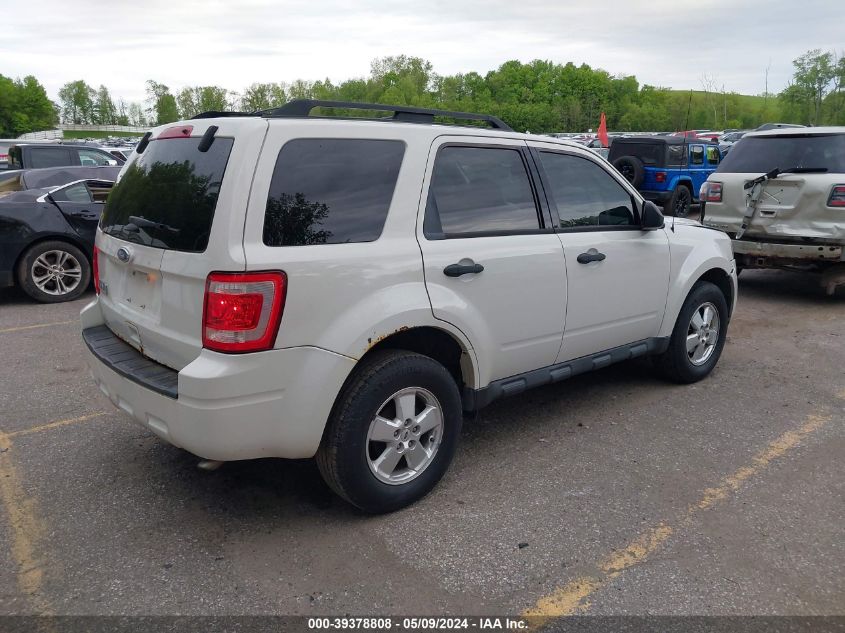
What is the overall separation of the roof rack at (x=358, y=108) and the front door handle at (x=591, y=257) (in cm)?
84

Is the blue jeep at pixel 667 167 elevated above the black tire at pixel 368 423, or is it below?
above

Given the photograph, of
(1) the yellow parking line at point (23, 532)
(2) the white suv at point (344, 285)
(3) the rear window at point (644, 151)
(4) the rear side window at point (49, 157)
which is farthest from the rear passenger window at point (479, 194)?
(3) the rear window at point (644, 151)

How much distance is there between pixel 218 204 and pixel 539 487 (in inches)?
83.1

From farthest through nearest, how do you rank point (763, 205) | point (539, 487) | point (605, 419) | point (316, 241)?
point (763, 205)
point (605, 419)
point (539, 487)
point (316, 241)

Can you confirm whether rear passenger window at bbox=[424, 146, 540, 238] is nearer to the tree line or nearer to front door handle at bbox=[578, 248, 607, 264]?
front door handle at bbox=[578, 248, 607, 264]

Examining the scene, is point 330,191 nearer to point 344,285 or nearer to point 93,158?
point 344,285

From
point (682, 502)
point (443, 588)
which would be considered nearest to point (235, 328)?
point (443, 588)

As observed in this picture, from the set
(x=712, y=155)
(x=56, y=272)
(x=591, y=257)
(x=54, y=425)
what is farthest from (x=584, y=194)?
(x=712, y=155)

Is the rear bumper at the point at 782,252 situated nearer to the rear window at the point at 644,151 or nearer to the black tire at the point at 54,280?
the black tire at the point at 54,280

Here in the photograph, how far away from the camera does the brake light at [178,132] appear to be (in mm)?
3152

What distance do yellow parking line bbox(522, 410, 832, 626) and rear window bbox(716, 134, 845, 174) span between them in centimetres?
464

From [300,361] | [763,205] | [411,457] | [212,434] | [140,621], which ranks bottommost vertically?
[140,621]

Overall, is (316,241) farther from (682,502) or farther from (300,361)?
(682,502)

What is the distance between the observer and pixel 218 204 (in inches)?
109
